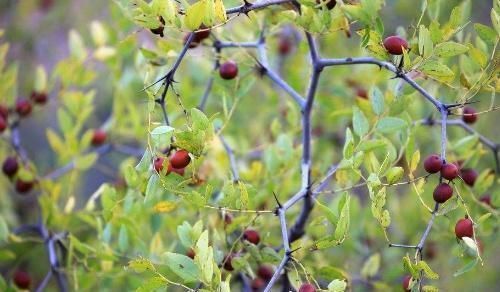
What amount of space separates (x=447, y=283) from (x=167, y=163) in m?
1.09

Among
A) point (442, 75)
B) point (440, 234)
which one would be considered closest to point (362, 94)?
point (440, 234)

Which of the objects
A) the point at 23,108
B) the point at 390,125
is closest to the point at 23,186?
the point at 23,108

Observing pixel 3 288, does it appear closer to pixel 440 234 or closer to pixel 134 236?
pixel 134 236

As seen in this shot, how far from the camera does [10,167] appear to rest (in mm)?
1372

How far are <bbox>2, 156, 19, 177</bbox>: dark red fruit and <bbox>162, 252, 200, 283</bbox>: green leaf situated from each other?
0.62m

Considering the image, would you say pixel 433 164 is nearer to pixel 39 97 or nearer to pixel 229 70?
pixel 229 70

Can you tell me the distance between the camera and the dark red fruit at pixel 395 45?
882 mm

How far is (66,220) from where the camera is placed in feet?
4.41

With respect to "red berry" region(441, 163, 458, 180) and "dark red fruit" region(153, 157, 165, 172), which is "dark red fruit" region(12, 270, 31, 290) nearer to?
"dark red fruit" region(153, 157, 165, 172)

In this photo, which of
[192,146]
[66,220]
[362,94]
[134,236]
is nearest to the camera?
[192,146]

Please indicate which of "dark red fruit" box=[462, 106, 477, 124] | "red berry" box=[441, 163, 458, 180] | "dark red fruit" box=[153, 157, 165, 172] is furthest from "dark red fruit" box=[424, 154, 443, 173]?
"dark red fruit" box=[153, 157, 165, 172]

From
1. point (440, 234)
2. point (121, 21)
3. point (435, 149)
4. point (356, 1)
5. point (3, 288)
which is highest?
point (356, 1)

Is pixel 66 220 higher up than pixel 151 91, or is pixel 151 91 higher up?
pixel 151 91

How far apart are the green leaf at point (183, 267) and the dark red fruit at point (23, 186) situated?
0.61 meters
